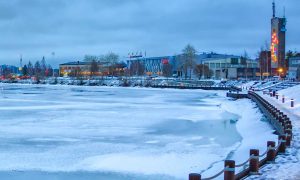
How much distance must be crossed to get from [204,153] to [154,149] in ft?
7.32

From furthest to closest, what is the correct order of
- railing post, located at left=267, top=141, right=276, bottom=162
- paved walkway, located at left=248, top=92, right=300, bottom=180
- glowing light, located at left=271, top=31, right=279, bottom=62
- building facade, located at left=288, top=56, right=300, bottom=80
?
glowing light, located at left=271, top=31, right=279, bottom=62 → building facade, located at left=288, top=56, right=300, bottom=80 → railing post, located at left=267, top=141, right=276, bottom=162 → paved walkway, located at left=248, top=92, right=300, bottom=180

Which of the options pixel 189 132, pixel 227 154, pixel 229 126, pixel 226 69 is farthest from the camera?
pixel 226 69

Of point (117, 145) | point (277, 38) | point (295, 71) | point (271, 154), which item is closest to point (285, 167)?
point (271, 154)

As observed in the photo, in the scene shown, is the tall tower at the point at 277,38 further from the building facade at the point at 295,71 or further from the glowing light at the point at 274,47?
the building facade at the point at 295,71

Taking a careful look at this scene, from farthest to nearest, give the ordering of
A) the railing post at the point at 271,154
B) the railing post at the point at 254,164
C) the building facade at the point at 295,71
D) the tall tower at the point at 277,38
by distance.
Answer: the tall tower at the point at 277,38 < the building facade at the point at 295,71 < the railing post at the point at 271,154 < the railing post at the point at 254,164

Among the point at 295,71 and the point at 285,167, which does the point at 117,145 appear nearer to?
the point at 285,167

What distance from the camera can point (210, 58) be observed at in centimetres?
18275

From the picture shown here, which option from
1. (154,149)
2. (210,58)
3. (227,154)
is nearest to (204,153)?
(227,154)

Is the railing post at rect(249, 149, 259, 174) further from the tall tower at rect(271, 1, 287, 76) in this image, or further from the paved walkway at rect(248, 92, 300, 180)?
the tall tower at rect(271, 1, 287, 76)

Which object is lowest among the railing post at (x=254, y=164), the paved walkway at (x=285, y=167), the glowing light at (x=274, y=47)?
the paved walkway at (x=285, y=167)

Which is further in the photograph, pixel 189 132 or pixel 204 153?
pixel 189 132

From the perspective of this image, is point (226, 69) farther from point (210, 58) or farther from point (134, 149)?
point (134, 149)

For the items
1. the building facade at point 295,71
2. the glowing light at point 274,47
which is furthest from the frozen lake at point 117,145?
the glowing light at point 274,47

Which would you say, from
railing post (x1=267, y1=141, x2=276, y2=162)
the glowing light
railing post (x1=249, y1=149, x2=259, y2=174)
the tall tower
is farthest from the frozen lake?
the tall tower
